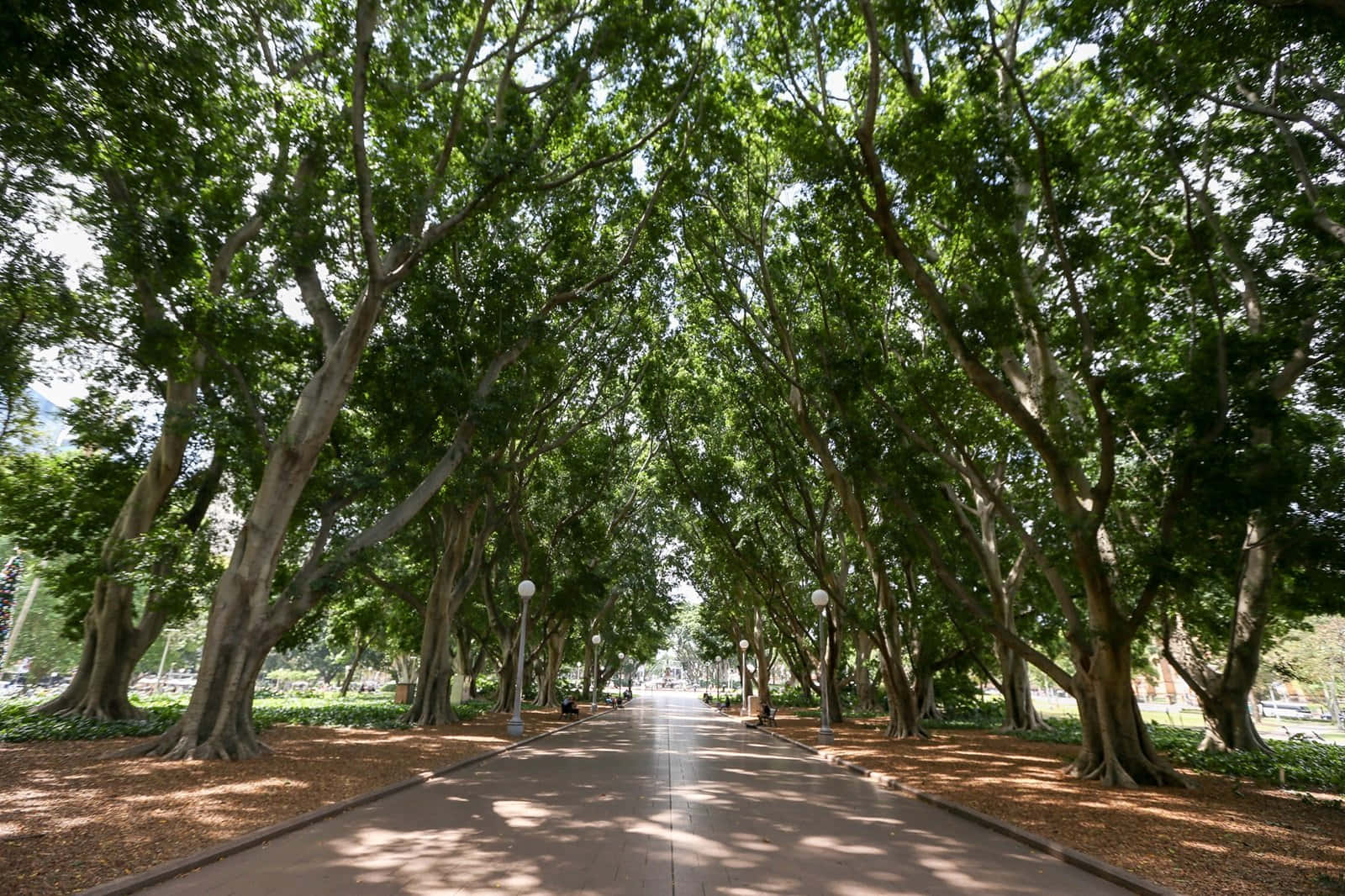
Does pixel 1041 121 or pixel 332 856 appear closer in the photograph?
pixel 332 856

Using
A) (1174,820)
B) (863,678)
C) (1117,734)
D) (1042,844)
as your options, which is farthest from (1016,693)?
(1042,844)

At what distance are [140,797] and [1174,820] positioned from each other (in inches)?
456

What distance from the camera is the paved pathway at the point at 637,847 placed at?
16.6ft

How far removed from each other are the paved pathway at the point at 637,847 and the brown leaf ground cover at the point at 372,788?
2.07 feet

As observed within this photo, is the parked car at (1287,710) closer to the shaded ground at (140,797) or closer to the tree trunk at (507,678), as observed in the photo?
the tree trunk at (507,678)

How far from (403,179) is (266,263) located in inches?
154

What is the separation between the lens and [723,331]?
19172 millimetres

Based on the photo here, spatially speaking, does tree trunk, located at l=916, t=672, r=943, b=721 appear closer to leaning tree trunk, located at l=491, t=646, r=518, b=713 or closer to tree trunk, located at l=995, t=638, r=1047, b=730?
tree trunk, located at l=995, t=638, r=1047, b=730

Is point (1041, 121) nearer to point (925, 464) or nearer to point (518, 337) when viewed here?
point (925, 464)

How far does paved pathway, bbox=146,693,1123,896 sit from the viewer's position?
5070 millimetres

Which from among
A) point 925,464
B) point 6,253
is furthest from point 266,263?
point 925,464

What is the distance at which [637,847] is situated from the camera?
244 inches

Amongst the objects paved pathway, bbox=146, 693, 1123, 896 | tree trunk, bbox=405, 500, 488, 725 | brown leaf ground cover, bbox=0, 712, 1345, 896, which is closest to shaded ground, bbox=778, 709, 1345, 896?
brown leaf ground cover, bbox=0, 712, 1345, 896

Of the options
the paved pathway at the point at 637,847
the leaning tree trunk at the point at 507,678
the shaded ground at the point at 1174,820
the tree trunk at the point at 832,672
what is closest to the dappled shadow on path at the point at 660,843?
the paved pathway at the point at 637,847
